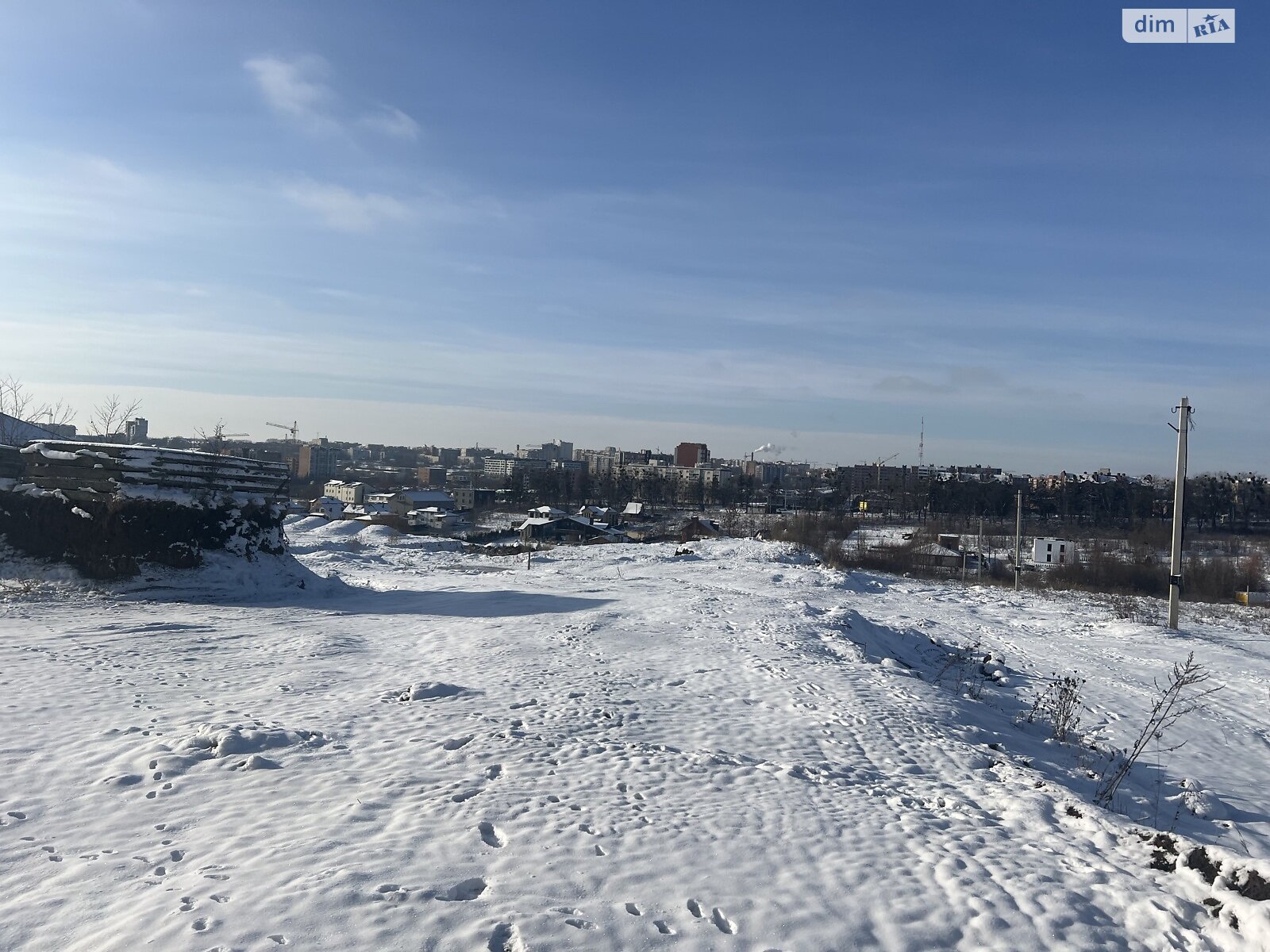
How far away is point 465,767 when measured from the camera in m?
6.00

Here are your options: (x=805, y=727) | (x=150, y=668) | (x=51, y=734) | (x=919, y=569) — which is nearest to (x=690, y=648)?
(x=805, y=727)

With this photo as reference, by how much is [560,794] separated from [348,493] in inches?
3349

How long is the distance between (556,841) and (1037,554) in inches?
1752

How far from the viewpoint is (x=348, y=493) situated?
85312 millimetres

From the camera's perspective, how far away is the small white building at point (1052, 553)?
42031 millimetres

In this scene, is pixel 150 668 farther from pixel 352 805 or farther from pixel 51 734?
pixel 352 805

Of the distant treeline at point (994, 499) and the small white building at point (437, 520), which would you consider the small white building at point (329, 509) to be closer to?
the small white building at point (437, 520)

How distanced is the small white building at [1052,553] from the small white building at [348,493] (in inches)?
2389

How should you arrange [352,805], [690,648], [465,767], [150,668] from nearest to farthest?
1. [352,805]
2. [465,767]
3. [150,668]
4. [690,648]

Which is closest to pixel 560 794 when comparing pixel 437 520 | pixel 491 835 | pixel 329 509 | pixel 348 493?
pixel 491 835

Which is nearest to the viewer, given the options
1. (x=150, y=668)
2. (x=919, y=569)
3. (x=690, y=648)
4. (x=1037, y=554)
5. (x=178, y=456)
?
(x=150, y=668)

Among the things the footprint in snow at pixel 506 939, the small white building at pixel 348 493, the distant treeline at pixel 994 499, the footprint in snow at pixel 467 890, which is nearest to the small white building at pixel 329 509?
the small white building at pixel 348 493

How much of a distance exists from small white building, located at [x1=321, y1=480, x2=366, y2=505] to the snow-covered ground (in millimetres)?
71659

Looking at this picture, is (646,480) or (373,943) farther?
(646,480)
